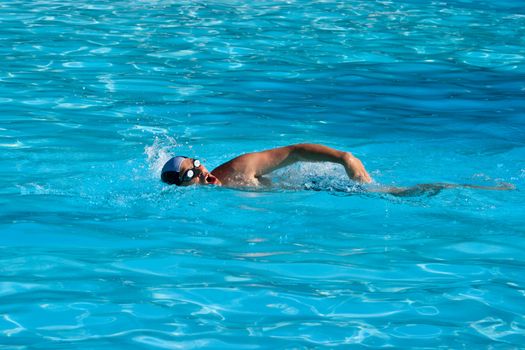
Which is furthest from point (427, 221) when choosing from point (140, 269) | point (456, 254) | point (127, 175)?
point (127, 175)

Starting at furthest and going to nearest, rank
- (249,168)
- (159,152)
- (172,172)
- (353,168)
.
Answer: (159,152) → (249,168) → (172,172) → (353,168)

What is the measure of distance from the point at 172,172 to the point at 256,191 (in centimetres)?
58

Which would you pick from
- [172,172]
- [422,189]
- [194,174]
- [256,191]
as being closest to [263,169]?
[256,191]

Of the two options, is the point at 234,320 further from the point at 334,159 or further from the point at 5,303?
the point at 334,159

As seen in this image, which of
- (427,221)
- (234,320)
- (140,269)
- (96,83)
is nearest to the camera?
(234,320)

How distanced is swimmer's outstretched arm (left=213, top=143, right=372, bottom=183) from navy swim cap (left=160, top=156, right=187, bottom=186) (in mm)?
→ 328

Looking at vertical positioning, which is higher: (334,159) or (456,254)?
(334,159)

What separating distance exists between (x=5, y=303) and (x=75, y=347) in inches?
26.2

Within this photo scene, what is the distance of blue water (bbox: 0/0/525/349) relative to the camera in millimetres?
4621

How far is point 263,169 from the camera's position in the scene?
22.8ft

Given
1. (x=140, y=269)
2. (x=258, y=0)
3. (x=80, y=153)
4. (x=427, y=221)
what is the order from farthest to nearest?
(x=258, y=0) < (x=80, y=153) < (x=427, y=221) < (x=140, y=269)

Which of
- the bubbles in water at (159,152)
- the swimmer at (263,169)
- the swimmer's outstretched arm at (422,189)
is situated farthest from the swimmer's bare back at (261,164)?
the bubbles in water at (159,152)

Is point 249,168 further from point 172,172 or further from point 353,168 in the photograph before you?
point 353,168

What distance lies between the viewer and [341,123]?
894 cm
